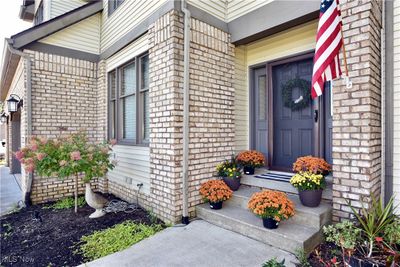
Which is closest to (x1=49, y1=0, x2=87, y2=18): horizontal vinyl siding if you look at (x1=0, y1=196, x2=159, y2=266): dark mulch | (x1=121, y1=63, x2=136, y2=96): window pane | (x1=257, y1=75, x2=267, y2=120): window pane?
(x1=121, y1=63, x2=136, y2=96): window pane

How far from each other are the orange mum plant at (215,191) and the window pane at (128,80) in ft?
8.42

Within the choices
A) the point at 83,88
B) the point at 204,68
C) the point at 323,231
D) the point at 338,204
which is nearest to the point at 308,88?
the point at 204,68

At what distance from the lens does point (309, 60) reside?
4105mm

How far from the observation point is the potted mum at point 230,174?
389 centimetres

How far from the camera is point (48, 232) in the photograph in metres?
3.69

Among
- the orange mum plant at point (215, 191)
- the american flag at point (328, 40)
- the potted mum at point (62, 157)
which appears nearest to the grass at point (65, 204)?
the potted mum at point (62, 157)

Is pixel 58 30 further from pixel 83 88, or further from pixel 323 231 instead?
pixel 323 231

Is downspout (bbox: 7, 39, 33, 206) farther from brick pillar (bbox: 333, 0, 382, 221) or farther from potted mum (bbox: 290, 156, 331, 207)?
brick pillar (bbox: 333, 0, 382, 221)

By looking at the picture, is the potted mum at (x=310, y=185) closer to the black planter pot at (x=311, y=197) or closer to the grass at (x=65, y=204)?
the black planter pot at (x=311, y=197)

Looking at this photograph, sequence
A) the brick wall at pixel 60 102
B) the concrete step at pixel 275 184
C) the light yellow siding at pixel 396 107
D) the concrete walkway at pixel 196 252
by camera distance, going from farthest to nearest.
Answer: the brick wall at pixel 60 102 < the concrete step at pixel 275 184 < the light yellow siding at pixel 396 107 < the concrete walkway at pixel 196 252

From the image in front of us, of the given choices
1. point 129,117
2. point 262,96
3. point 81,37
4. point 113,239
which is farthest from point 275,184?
point 81,37

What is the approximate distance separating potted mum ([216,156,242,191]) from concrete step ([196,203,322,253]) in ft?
1.14

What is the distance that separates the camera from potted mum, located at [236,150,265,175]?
4223 millimetres

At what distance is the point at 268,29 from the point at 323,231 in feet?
9.65
